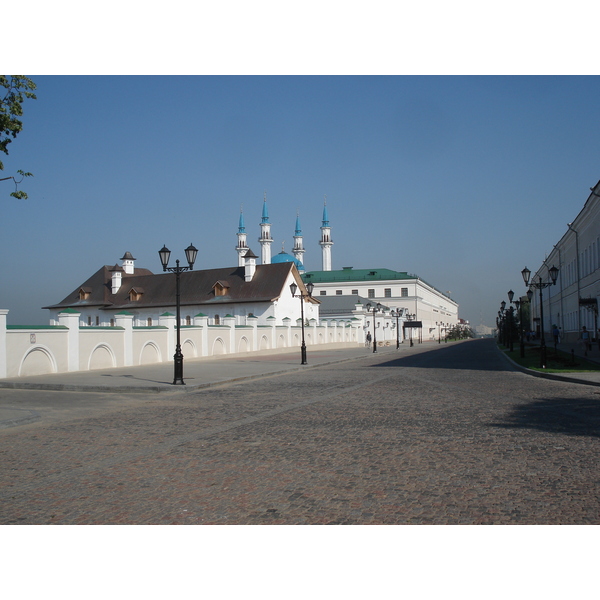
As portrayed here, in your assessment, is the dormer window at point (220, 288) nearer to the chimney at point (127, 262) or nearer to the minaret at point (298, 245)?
the chimney at point (127, 262)

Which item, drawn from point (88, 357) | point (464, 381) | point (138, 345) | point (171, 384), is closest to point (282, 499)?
point (171, 384)

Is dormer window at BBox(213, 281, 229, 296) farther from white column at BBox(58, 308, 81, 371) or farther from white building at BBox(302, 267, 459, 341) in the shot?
white column at BBox(58, 308, 81, 371)

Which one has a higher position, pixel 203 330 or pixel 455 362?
pixel 203 330

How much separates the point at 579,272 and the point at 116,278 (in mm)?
54718

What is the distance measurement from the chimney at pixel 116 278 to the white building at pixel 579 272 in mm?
51170

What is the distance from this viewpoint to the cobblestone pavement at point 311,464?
17.9 ft

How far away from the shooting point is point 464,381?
745 inches

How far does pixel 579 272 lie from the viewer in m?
45.4

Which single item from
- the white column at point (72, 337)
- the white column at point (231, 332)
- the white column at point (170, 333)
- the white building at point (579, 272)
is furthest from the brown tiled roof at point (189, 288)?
the white column at point (72, 337)

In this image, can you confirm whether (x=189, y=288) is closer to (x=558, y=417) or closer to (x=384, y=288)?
(x=384, y=288)

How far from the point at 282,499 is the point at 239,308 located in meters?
59.6

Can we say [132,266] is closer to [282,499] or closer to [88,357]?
[88,357]

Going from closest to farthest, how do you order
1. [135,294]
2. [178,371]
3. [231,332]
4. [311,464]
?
1. [311,464]
2. [178,371]
3. [231,332]
4. [135,294]

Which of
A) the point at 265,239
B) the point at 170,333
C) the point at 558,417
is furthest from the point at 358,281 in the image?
the point at 558,417
